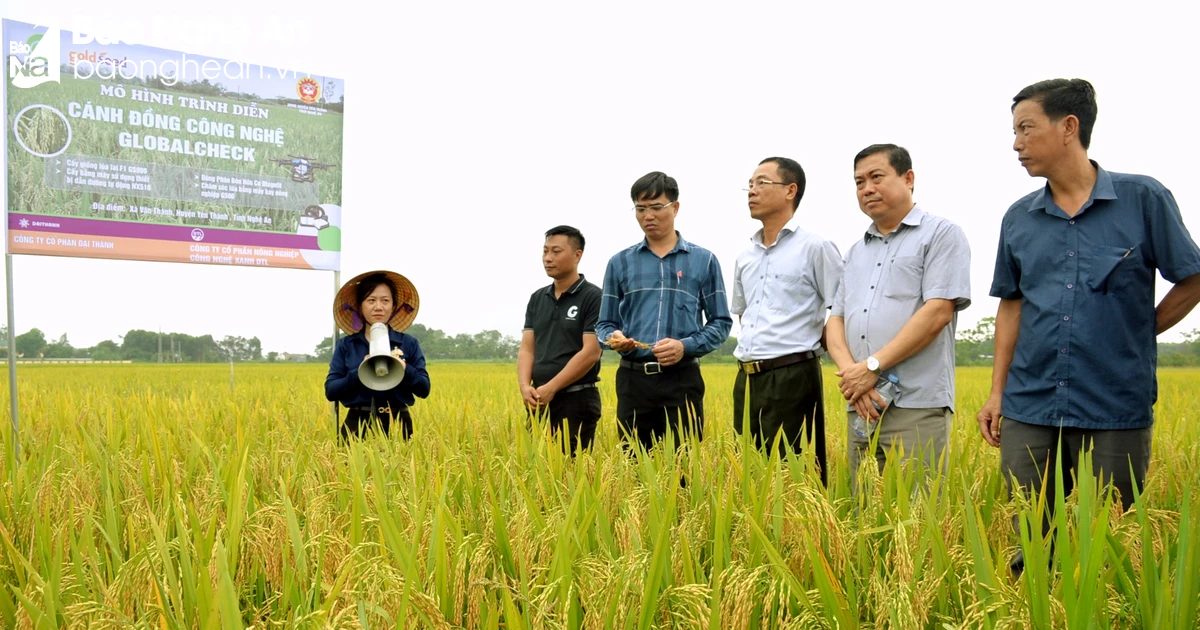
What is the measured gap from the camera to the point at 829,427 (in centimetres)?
580

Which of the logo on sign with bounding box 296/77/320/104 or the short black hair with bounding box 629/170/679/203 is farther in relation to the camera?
the logo on sign with bounding box 296/77/320/104

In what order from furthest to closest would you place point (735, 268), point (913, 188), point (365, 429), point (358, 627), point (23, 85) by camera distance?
point (23, 85) < point (365, 429) < point (735, 268) < point (913, 188) < point (358, 627)

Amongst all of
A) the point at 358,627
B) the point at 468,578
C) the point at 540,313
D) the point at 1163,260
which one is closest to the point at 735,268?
the point at 540,313

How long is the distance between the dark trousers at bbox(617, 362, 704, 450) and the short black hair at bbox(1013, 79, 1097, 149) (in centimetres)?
169

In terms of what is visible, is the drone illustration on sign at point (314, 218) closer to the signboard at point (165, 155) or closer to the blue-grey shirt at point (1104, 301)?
the signboard at point (165, 155)

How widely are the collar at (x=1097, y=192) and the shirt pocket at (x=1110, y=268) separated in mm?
133

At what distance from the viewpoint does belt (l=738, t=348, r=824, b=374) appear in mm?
3020

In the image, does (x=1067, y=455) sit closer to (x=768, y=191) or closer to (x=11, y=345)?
(x=768, y=191)

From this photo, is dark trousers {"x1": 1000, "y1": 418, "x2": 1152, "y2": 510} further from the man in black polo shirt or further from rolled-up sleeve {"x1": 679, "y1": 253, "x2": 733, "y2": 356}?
the man in black polo shirt

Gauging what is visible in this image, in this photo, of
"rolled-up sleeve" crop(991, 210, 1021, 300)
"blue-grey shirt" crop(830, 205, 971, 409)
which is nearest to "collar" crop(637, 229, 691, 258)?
"blue-grey shirt" crop(830, 205, 971, 409)

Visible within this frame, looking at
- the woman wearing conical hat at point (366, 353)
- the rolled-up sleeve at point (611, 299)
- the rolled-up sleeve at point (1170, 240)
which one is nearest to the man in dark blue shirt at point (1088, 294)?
the rolled-up sleeve at point (1170, 240)

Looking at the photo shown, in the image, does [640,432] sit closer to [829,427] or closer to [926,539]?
[926,539]

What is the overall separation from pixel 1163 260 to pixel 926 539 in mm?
1087

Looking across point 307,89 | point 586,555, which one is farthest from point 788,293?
point 307,89
